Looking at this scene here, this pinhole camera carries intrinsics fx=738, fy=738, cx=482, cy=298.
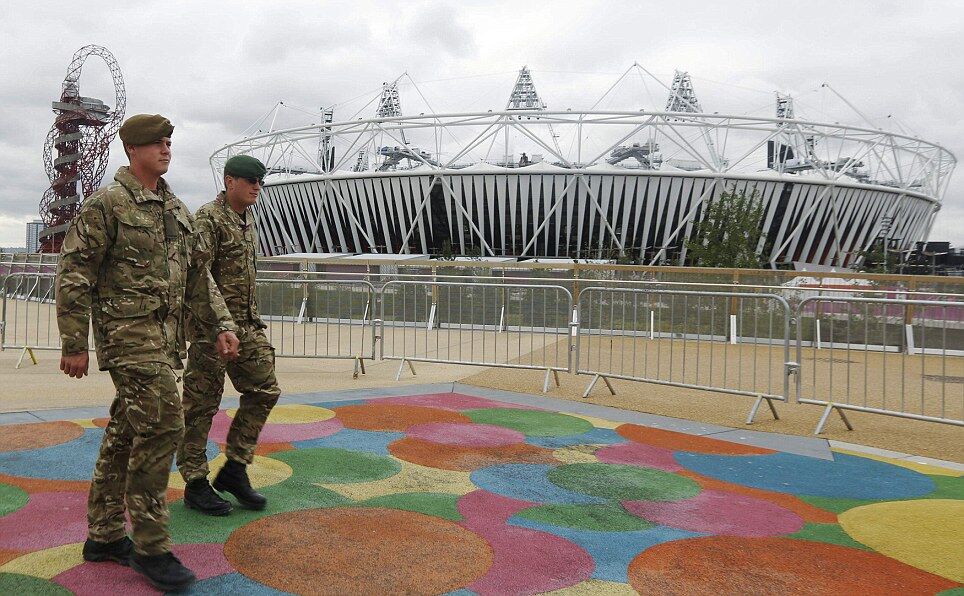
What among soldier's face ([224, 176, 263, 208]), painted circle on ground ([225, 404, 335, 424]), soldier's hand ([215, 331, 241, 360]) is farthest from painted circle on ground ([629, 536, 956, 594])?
painted circle on ground ([225, 404, 335, 424])

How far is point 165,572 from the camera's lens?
2.97 m

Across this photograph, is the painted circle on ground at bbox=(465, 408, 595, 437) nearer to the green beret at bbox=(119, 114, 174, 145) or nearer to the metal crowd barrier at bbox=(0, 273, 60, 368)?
the green beret at bbox=(119, 114, 174, 145)

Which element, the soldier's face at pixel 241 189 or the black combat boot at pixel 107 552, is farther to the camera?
the soldier's face at pixel 241 189

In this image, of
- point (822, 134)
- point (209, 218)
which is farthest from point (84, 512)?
point (822, 134)

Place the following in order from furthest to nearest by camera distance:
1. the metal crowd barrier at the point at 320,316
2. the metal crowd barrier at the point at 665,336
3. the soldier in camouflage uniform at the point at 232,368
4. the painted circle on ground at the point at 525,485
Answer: the metal crowd barrier at the point at 320,316 < the metal crowd barrier at the point at 665,336 < the painted circle on ground at the point at 525,485 < the soldier in camouflage uniform at the point at 232,368

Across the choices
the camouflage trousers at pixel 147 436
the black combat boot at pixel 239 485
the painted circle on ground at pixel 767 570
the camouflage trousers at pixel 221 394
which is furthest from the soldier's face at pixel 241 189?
the painted circle on ground at pixel 767 570

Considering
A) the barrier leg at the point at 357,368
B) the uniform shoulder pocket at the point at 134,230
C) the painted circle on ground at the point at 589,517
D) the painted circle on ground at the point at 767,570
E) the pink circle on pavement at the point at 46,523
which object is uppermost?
the uniform shoulder pocket at the point at 134,230

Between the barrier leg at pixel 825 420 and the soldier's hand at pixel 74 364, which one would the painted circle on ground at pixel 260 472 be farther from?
the barrier leg at pixel 825 420

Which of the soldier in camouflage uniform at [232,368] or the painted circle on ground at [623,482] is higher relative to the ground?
the soldier in camouflage uniform at [232,368]

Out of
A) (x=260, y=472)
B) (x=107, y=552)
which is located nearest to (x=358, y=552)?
(x=107, y=552)

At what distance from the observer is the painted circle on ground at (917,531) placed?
3627mm

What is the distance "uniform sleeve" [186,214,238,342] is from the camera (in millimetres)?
3697

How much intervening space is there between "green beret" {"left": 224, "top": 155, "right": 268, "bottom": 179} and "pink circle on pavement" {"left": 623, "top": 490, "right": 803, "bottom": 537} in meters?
2.89

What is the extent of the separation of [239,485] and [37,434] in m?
2.66
